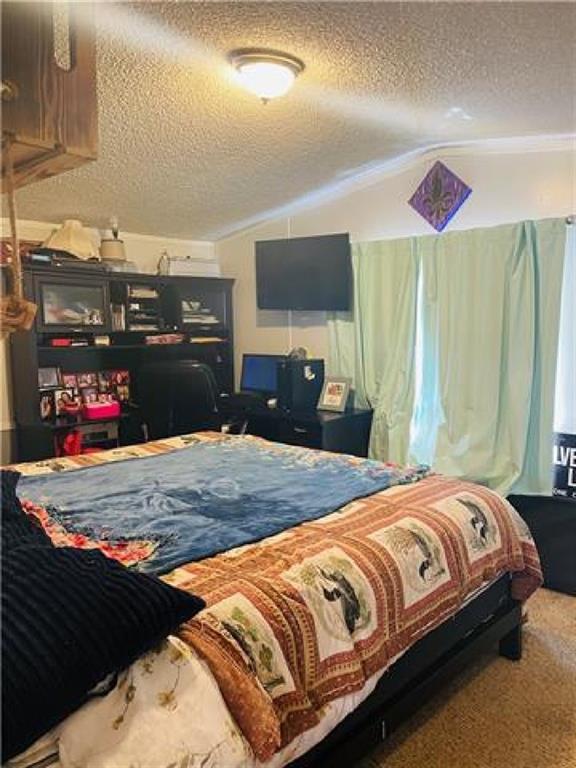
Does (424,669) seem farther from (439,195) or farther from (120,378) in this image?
(120,378)

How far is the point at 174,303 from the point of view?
14.2 ft

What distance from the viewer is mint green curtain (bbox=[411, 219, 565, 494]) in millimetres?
3184

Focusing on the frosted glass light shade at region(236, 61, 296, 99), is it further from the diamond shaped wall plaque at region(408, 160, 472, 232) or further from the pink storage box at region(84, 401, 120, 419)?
the pink storage box at region(84, 401, 120, 419)

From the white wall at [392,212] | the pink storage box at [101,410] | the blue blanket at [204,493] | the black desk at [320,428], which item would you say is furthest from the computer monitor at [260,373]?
the blue blanket at [204,493]

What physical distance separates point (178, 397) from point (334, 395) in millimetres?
1082

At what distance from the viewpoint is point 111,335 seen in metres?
4.02

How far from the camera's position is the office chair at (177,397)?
3748 mm

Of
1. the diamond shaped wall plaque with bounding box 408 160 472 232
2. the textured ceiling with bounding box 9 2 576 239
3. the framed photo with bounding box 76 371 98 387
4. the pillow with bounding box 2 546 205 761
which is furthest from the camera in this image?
the framed photo with bounding box 76 371 98 387

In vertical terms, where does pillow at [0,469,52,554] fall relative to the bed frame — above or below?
above

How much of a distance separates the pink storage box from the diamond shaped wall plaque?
7.86ft

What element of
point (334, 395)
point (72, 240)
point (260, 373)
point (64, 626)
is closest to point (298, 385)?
point (334, 395)

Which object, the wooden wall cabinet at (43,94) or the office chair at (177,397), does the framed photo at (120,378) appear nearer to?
the office chair at (177,397)

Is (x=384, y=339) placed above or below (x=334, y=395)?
above

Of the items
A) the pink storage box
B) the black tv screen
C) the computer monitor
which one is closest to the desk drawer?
the computer monitor
